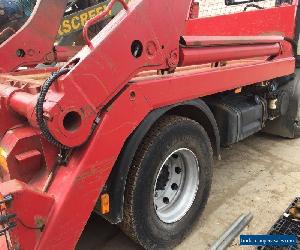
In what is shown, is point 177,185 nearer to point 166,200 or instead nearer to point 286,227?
point 166,200

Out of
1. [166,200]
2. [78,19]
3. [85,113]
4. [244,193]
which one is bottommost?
[244,193]

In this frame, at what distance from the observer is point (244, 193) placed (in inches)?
126

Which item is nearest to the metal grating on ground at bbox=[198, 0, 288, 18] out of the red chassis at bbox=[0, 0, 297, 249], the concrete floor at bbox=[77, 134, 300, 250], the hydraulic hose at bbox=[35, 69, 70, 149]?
the concrete floor at bbox=[77, 134, 300, 250]

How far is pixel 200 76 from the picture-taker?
91.6 inches

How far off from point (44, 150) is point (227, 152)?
2902 mm

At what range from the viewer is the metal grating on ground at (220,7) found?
16.1ft

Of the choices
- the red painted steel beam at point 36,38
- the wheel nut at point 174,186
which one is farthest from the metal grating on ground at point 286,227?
the red painted steel beam at point 36,38

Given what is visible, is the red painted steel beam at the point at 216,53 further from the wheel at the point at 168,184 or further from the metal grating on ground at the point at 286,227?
the metal grating on ground at the point at 286,227

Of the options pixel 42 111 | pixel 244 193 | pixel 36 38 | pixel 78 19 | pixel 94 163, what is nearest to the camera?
pixel 42 111

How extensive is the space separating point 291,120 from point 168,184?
2665 mm

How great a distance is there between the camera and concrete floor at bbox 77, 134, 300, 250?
8.38ft

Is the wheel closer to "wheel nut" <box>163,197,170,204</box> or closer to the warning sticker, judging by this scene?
"wheel nut" <box>163,197,170,204</box>

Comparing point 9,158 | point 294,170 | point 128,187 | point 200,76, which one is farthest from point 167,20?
point 294,170

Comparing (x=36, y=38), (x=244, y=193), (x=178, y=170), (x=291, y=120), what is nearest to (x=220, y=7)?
(x=291, y=120)
